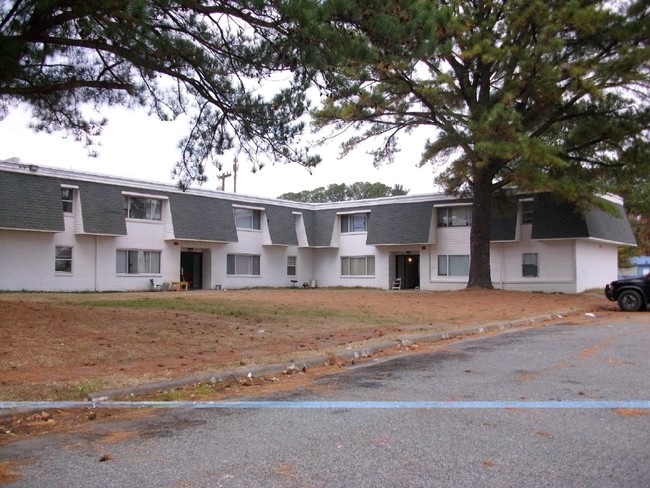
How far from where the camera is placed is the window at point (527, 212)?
111 ft

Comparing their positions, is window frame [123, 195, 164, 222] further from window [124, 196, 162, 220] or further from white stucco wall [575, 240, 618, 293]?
white stucco wall [575, 240, 618, 293]

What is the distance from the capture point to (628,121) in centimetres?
2534

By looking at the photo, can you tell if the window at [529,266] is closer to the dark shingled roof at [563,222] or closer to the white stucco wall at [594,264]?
the dark shingled roof at [563,222]

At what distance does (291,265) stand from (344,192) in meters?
43.6

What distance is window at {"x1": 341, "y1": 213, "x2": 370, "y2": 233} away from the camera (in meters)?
41.2

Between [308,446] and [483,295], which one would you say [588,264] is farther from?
[308,446]

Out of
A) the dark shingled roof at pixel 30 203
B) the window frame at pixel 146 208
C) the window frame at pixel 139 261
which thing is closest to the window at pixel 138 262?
the window frame at pixel 139 261

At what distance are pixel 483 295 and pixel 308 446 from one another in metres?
21.8

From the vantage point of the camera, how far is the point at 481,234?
95.3ft

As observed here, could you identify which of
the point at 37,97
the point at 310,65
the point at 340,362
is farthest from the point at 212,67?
the point at 340,362

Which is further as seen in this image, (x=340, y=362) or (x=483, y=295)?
(x=483, y=295)

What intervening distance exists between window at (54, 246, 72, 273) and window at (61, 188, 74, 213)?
1.91 m

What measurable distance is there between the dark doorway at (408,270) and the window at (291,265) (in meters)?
7.05

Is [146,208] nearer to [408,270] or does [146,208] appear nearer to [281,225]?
[281,225]
